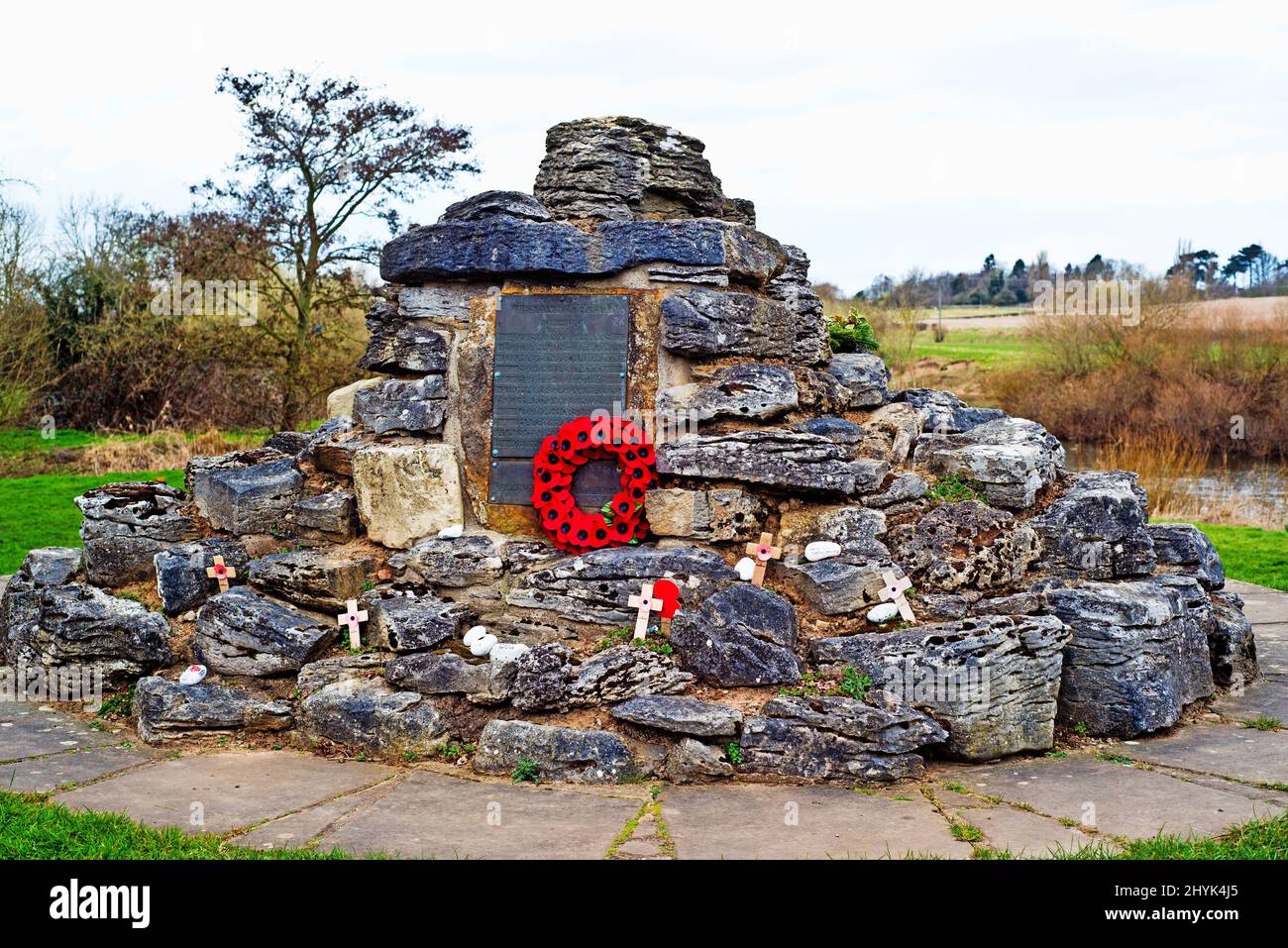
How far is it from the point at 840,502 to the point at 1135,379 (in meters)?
19.5

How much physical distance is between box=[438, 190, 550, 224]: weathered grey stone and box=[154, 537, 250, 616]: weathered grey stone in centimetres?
253

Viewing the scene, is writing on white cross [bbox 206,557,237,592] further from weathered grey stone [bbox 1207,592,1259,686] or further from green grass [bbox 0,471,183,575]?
weathered grey stone [bbox 1207,592,1259,686]

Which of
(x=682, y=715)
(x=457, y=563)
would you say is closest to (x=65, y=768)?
(x=457, y=563)

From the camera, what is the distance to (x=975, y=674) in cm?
546

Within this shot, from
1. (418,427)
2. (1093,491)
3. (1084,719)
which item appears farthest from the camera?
(418,427)

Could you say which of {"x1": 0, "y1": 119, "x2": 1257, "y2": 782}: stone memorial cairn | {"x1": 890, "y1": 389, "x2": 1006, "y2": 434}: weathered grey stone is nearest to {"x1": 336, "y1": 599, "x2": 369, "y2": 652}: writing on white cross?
{"x1": 0, "y1": 119, "x2": 1257, "y2": 782}: stone memorial cairn

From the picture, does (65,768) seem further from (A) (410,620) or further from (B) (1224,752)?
(B) (1224,752)

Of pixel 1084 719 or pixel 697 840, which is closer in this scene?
pixel 697 840

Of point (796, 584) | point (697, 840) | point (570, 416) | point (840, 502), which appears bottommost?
point (697, 840)

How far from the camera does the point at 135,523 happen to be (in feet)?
23.0

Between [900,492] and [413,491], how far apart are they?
114 inches

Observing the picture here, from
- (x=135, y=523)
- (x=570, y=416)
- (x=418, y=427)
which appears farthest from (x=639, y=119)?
(x=135, y=523)

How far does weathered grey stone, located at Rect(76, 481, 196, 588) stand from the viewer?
6934mm

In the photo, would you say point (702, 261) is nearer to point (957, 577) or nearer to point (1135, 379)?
point (957, 577)
